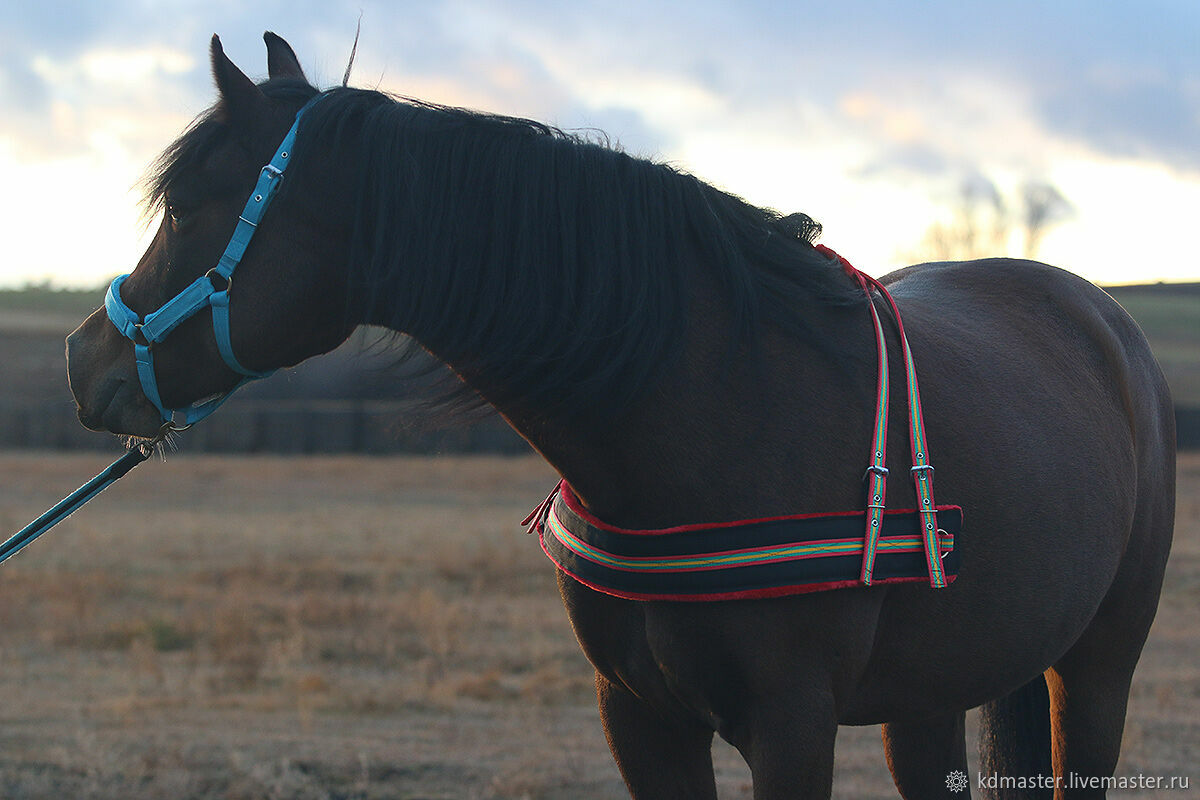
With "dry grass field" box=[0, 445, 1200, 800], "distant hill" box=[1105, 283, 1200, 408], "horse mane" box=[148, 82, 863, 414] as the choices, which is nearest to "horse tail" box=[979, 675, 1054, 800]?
"dry grass field" box=[0, 445, 1200, 800]

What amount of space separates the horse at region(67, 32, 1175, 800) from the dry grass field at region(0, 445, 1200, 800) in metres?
2.70

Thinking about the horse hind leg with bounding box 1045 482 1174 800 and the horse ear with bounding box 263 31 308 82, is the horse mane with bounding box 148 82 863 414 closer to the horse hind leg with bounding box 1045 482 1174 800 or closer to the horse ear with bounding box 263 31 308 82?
the horse ear with bounding box 263 31 308 82

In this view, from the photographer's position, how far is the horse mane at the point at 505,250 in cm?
212

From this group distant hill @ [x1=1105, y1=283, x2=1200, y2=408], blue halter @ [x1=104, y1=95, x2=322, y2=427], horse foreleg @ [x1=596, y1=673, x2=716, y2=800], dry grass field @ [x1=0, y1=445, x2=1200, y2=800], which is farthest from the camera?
distant hill @ [x1=1105, y1=283, x2=1200, y2=408]

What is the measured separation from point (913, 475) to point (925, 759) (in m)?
1.29

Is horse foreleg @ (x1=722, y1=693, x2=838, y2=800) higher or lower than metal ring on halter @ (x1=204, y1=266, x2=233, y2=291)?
lower

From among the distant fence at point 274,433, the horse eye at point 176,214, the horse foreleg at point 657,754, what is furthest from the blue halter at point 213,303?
the distant fence at point 274,433

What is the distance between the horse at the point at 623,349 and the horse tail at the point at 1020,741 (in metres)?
1.01

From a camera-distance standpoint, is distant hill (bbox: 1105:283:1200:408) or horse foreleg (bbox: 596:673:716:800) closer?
horse foreleg (bbox: 596:673:716:800)

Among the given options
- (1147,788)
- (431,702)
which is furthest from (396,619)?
(1147,788)

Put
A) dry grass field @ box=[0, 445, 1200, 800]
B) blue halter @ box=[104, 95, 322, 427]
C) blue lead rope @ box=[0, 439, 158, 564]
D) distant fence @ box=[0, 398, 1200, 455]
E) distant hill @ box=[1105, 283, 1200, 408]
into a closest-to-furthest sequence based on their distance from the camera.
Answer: blue halter @ box=[104, 95, 322, 427] < blue lead rope @ box=[0, 439, 158, 564] < dry grass field @ box=[0, 445, 1200, 800] < distant fence @ box=[0, 398, 1200, 455] < distant hill @ box=[1105, 283, 1200, 408]

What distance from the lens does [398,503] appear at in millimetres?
18375

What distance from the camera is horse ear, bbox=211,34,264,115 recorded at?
6.94ft

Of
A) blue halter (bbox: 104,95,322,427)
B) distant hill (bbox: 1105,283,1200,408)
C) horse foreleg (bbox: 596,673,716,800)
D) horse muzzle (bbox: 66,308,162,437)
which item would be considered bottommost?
horse foreleg (bbox: 596,673,716,800)
